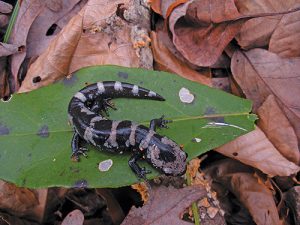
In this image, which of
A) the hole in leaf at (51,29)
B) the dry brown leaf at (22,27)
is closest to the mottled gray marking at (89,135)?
the dry brown leaf at (22,27)

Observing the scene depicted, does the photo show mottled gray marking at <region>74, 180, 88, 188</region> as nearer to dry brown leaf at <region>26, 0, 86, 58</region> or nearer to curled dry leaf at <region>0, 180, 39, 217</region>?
curled dry leaf at <region>0, 180, 39, 217</region>

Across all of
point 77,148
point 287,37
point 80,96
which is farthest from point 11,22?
point 287,37

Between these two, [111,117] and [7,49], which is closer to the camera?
[111,117]

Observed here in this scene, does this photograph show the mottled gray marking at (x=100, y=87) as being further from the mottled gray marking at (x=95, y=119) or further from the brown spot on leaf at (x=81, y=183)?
the brown spot on leaf at (x=81, y=183)

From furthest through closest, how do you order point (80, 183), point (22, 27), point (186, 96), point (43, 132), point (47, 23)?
point (47, 23), point (22, 27), point (186, 96), point (43, 132), point (80, 183)

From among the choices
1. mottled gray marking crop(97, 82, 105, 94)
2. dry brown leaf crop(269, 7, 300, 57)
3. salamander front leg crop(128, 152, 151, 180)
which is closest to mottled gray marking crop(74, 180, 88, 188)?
salamander front leg crop(128, 152, 151, 180)

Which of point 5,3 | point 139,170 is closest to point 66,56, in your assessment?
point 5,3

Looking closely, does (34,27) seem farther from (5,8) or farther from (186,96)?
(186,96)
